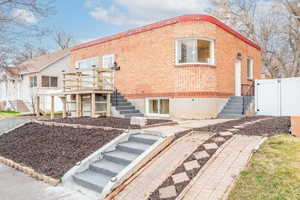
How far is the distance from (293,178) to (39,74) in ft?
80.9

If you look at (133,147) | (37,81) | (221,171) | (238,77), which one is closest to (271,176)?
(221,171)

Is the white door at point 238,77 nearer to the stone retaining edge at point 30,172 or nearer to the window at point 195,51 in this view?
the window at point 195,51

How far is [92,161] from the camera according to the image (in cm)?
558

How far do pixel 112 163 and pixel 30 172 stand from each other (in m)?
2.27

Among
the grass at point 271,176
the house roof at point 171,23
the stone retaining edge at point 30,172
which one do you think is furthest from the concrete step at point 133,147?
the house roof at point 171,23

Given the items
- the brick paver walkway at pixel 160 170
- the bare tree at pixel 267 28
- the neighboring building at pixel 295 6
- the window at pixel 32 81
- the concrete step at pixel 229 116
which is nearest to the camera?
the brick paver walkway at pixel 160 170

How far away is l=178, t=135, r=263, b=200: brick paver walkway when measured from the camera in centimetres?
367

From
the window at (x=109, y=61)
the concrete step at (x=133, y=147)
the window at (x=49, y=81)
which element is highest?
the window at (x=109, y=61)

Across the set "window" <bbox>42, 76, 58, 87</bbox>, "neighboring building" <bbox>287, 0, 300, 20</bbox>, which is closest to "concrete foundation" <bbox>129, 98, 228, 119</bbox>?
"window" <bbox>42, 76, 58, 87</bbox>

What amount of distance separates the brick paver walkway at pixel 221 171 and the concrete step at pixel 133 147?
1.76 metres

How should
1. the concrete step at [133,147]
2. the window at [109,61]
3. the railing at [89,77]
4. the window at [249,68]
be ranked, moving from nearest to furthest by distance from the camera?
the concrete step at [133,147] → the railing at [89,77] → the window at [109,61] → the window at [249,68]

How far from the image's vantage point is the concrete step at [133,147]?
219 inches

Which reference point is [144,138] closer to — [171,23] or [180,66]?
[180,66]

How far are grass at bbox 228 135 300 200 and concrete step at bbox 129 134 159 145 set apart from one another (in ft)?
8.02
